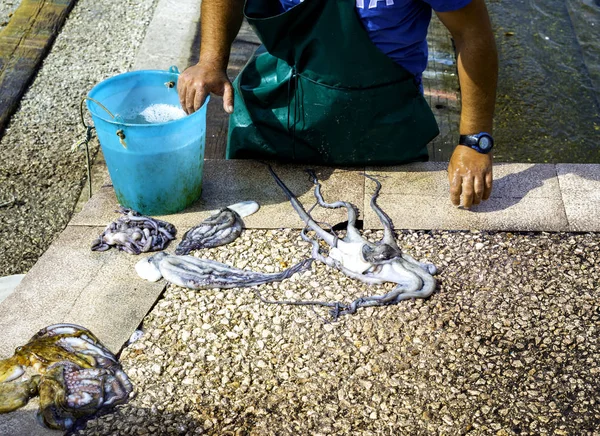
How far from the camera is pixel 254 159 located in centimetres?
358

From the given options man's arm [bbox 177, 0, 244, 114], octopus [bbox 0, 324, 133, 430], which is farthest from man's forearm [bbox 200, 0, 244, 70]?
octopus [bbox 0, 324, 133, 430]

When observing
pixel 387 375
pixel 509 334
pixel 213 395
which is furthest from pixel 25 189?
pixel 509 334

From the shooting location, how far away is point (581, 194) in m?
3.21

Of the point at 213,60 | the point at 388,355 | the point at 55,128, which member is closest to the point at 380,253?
the point at 388,355

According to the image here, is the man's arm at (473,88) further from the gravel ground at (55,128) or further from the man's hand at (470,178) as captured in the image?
the gravel ground at (55,128)

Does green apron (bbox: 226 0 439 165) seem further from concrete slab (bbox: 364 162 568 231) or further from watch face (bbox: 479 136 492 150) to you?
watch face (bbox: 479 136 492 150)

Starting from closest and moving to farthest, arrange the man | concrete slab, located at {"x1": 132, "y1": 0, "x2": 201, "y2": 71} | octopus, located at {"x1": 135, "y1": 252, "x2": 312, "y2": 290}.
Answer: octopus, located at {"x1": 135, "y1": 252, "x2": 312, "y2": 290}, the man, concrete slab, located at {"x1": 132, "y1": 0, "x2": 201, "y2": 71}

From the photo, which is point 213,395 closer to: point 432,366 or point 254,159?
point 432,366

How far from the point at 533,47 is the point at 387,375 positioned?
379 cm

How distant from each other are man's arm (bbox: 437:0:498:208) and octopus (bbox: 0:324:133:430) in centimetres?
166

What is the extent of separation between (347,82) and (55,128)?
208 centimetres

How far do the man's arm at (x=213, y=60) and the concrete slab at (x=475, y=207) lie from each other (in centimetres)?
85

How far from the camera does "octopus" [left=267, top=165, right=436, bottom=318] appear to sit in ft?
8.80

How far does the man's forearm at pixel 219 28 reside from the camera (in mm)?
3260
